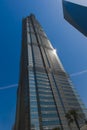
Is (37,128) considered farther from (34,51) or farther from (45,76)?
(34,51)

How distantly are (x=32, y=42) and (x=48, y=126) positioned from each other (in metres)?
115

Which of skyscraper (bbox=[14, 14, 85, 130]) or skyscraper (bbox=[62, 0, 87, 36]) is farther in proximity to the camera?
skyscraper (bbox=[14, 14, 85, 130])

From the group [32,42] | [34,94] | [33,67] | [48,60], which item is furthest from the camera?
[32,42]

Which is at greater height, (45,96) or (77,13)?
(45,96)

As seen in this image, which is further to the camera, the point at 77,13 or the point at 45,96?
the point at 45,96

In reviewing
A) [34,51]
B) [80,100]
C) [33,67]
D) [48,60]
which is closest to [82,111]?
[80,100]

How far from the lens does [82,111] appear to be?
12094 centimetres

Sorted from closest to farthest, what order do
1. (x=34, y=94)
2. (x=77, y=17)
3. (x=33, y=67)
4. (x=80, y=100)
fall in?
(x=77, y=17) < (x=34, y=94) < (x=80, y=100) < (x=33, y=67)

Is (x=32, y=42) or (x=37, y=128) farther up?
(x=32, y=42)

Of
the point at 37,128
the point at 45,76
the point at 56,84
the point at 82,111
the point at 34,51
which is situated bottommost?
the point at 37,128

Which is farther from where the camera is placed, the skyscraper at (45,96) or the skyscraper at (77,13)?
the skyscraper at (45,96)

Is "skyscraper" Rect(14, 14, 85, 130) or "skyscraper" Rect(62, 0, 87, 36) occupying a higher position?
"skyscraper" Rect(14, 14, 85, 130)

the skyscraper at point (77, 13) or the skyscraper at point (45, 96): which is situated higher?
the skyscraper at point (45, 96)

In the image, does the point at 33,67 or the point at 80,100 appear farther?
the point at 33,67
